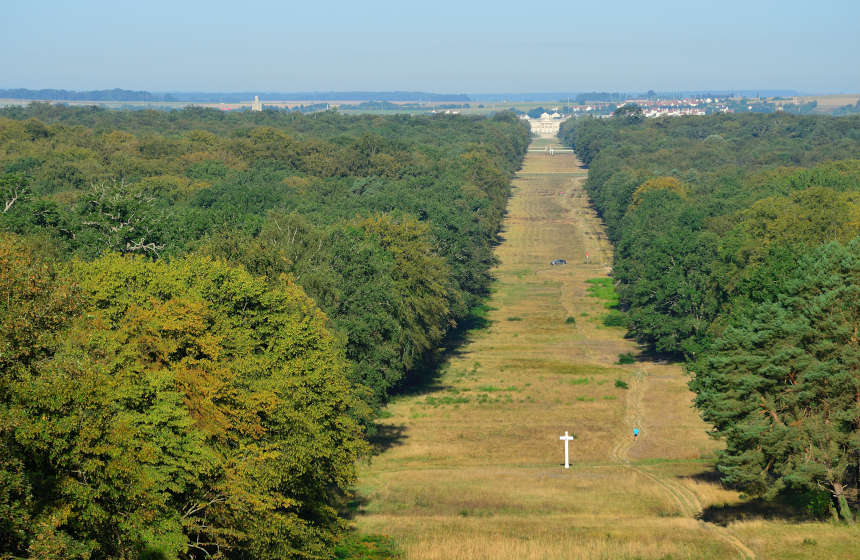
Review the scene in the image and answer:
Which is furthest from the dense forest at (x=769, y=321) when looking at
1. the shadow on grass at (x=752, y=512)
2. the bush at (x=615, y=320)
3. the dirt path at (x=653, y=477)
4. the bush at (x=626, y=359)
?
the bush at (x=626, y=359)

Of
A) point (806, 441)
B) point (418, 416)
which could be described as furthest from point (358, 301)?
point (806, 441)

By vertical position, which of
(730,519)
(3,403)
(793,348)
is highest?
(3,403)

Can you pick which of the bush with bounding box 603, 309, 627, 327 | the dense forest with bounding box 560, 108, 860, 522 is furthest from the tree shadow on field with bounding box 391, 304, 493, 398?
the dense forest with bounding box 560, 108, 860, 522

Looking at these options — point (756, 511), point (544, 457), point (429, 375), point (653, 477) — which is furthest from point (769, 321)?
point (429, 375)

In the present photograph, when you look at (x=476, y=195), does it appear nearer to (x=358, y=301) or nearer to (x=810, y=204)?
(x=810, y=204)

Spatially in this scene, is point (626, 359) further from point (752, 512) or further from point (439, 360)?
A: point (752, 512)

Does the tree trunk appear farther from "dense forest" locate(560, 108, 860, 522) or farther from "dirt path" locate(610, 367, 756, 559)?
"dirt path" locate(610, 367, 756, 559)

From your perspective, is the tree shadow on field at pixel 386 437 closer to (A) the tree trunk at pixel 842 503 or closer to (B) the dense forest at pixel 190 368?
(B) the dense forest at pixel 190 368
